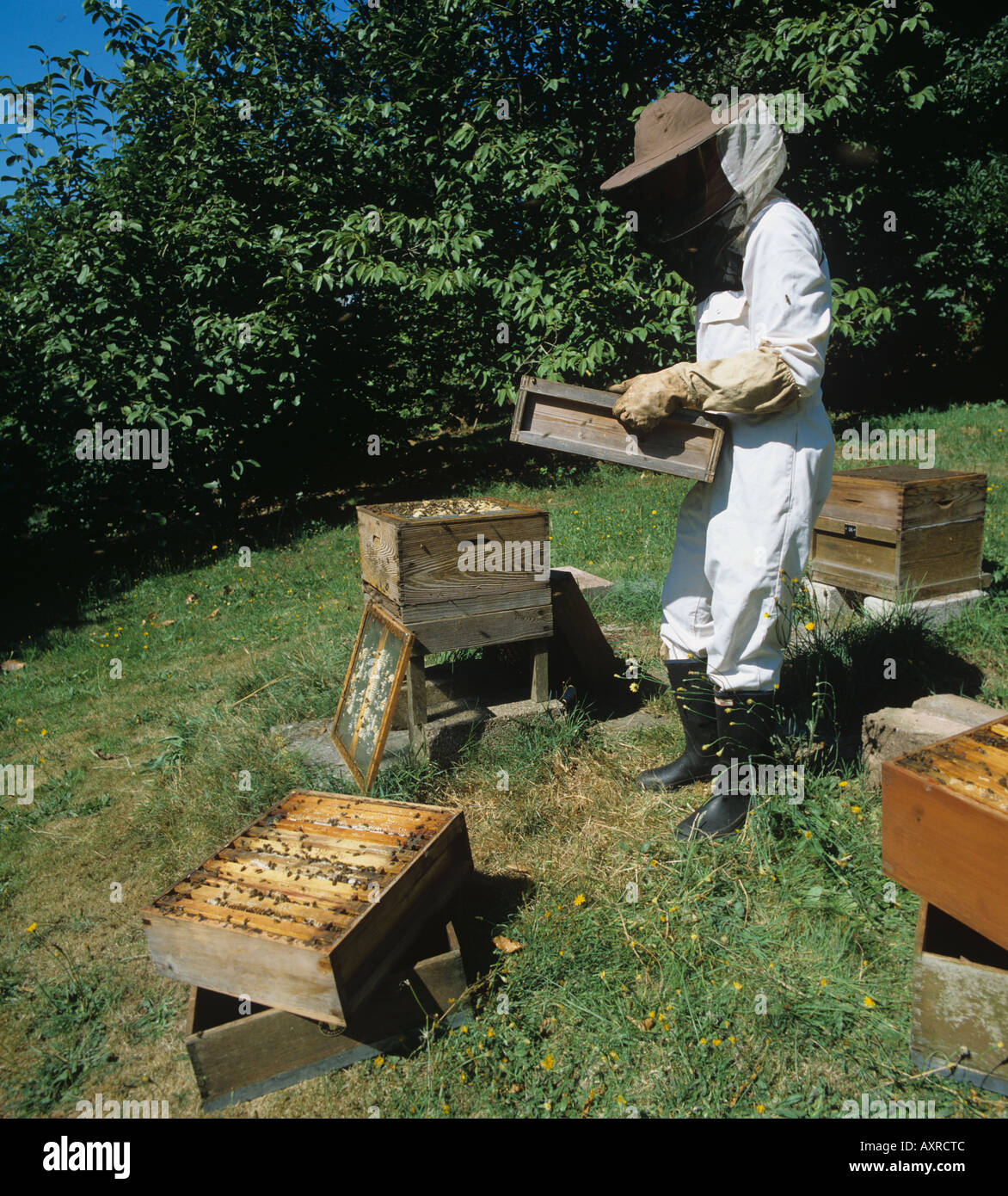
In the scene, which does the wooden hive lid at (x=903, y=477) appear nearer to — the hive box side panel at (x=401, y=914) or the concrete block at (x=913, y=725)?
the concrete block at (x=913, y=725)

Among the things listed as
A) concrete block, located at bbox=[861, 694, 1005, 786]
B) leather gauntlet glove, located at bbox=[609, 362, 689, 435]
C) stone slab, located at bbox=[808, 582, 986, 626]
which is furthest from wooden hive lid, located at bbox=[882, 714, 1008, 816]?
stone slab, located at bbox=[808, 582, 986, 626]

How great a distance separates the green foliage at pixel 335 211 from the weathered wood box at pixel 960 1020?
683 cm

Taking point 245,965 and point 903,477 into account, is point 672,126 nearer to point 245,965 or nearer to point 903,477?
point 903,477

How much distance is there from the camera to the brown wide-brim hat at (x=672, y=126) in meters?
2.56

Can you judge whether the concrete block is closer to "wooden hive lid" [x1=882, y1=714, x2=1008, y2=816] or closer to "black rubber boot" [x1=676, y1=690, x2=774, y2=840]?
"black rubber boot" [x1=676, y1=690, x2=774, y2=840]

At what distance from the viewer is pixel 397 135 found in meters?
9.12

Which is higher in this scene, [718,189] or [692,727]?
[718,189]

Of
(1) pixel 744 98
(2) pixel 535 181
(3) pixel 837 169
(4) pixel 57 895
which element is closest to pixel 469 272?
(2) pixel 535 181

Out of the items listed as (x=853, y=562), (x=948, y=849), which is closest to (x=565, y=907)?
(x=948, y=849)

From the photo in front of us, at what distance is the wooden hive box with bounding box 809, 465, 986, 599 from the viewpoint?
403cm

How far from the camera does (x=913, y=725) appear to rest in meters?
2.89

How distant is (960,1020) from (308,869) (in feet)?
5.54

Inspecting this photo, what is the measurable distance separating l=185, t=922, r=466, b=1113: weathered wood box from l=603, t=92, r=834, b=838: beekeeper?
1.06 metres
